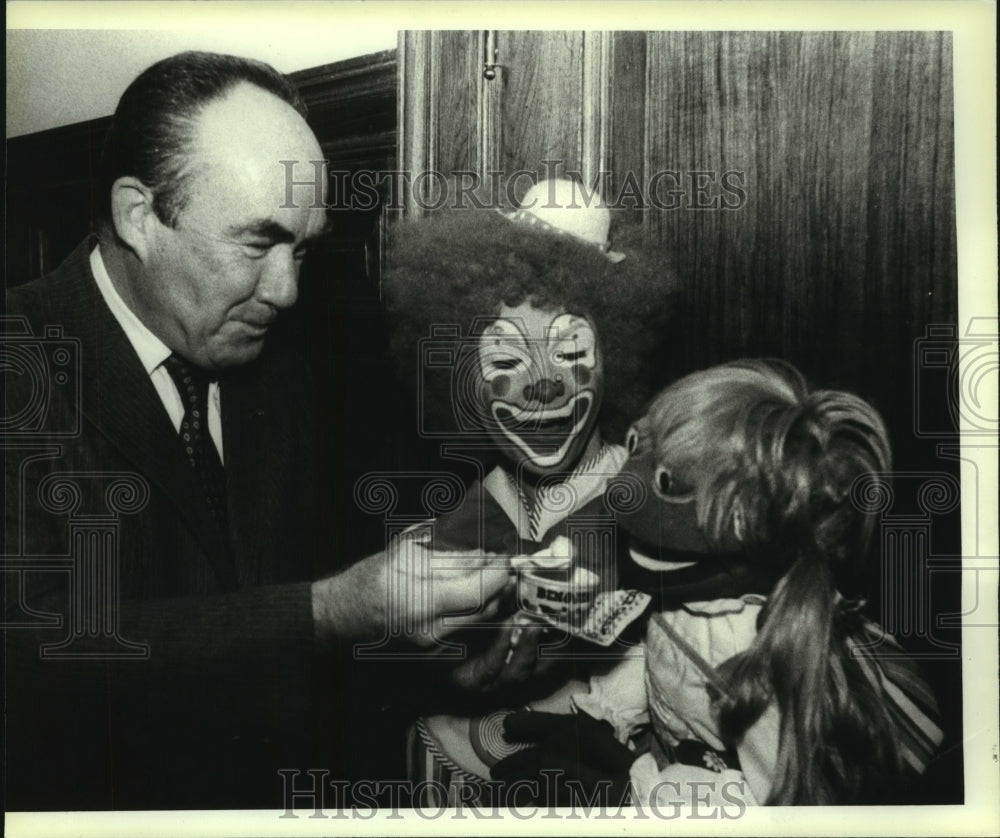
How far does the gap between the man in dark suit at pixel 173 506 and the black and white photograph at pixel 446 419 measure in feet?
0.03

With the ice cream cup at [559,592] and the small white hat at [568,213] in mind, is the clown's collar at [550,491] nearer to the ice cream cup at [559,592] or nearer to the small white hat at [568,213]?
the ice cream cup at [559,592]

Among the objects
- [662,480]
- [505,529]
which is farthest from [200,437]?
[662,480]

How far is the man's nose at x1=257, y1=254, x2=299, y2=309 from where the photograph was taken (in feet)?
12.0

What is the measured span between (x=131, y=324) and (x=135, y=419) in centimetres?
28

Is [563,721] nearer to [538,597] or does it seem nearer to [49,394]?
[538,597]

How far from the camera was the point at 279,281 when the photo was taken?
3650mm

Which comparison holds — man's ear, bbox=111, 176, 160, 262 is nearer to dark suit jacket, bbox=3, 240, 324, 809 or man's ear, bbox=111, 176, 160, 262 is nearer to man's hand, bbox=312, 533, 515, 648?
dark suit jacket, bbox=3, 240, 324, 809

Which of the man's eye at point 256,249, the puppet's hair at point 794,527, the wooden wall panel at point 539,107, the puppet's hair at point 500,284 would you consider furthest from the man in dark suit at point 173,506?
the puppet's hair at point 794,527

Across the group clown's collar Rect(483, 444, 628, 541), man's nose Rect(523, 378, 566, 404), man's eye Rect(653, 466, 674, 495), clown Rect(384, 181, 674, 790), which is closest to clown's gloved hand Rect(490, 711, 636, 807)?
clown Rect(384, 181, 674, 790)

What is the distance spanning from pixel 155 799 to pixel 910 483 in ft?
8.14

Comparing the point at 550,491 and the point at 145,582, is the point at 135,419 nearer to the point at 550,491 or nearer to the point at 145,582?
the point at 145,582

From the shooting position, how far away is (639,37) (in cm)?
372

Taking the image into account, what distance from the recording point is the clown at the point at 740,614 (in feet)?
12.1

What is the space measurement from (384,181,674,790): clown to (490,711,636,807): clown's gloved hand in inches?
4.5
